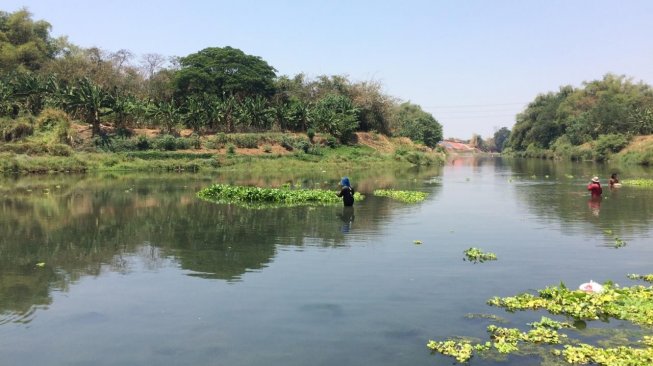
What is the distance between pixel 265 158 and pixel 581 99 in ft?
287

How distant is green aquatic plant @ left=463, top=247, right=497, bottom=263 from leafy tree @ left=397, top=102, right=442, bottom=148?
88348 millimetres

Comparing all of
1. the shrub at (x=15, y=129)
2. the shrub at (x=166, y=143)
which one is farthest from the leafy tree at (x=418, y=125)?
the shrub at (x=15, y=129)

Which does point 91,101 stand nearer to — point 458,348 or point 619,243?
point 619,243

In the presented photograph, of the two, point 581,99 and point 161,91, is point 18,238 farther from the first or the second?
point 581,99

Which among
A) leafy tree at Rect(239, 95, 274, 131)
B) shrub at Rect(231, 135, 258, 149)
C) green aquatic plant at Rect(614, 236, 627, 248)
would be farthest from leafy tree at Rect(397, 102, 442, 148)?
green aquatic plant at Rect(614, 236, 627, 248)

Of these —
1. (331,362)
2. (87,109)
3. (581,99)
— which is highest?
(581,99)

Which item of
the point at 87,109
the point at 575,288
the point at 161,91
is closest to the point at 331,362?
the point at 575,288

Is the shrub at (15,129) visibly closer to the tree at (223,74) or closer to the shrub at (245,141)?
the shrub at (245,141)

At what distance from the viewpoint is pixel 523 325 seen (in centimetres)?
929

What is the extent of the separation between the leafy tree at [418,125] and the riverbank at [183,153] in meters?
29.1

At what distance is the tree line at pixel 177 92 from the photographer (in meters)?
66.2

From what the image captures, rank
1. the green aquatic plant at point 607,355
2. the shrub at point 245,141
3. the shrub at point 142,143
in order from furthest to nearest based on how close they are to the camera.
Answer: the shrub at point 245,141, the shrub at point 142,143, the green aquatic plant at point 607,355

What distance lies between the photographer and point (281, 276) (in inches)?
501

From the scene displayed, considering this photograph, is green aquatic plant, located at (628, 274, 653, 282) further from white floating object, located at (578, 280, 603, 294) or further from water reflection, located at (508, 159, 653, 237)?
water reflection, located at (508, 159, 653, 237)
